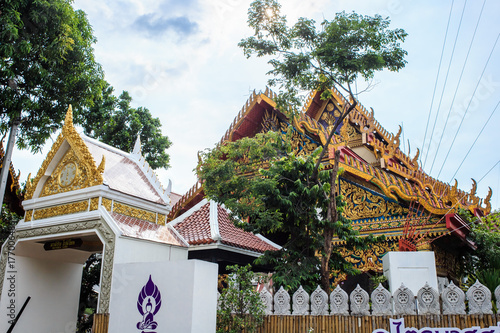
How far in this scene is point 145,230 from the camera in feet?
23.6

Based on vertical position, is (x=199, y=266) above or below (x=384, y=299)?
above

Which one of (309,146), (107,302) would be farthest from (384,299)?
(309,146)

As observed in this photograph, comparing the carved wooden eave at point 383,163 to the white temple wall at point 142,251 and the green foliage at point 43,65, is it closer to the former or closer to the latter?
the white temple wall at point 142,251

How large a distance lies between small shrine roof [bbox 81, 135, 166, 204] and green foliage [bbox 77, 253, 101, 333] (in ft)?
12.9

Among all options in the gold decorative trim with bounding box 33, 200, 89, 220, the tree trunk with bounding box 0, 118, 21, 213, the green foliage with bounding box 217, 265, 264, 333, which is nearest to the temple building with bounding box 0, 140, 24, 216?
the tree trunk with bounding box 0, 118, 21, 213

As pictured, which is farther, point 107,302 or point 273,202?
point 273,202

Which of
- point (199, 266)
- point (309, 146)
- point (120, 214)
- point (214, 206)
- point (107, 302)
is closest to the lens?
point (199, 266)

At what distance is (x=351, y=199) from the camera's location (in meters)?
9.66

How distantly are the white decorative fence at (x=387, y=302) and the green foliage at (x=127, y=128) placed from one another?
10530 mm

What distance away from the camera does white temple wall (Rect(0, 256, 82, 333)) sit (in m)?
7.96

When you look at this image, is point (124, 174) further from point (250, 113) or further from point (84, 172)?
point (250, 113)

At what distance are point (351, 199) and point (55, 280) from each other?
6.29 meters

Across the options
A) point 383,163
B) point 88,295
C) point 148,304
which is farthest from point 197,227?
point 383,163

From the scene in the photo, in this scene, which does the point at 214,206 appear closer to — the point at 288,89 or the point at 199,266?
the point at 288,89
